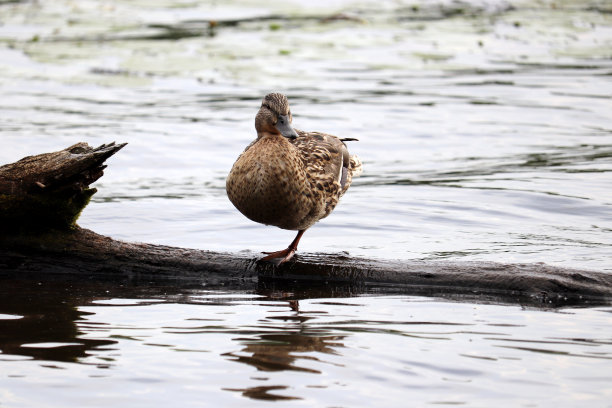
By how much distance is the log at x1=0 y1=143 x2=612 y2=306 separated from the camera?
516 cm

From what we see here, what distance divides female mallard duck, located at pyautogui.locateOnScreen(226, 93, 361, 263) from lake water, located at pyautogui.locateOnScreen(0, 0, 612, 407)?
1.75ft

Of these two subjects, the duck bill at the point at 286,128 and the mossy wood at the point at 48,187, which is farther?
the duck bill at the point at 286,128

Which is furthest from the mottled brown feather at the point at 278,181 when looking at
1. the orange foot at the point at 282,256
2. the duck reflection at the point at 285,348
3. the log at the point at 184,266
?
the duck reflection at the point at 285,348

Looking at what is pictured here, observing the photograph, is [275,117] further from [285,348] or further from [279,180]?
[285,348]

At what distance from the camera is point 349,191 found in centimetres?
934

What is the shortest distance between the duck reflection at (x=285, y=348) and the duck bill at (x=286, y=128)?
1.26m

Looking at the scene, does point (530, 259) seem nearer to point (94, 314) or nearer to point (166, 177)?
point (94, 314)

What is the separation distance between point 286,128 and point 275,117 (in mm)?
95

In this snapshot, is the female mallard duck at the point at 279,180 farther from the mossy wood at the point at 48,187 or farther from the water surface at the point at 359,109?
the water surface at the point at 359,109

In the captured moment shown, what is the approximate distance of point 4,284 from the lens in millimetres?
5547

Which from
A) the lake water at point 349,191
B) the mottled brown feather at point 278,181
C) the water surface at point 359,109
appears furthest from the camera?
the water surface at point 359,109

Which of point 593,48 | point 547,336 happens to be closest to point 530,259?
point 547,336

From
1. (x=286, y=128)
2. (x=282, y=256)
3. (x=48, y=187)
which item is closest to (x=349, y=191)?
(x=286, y=128)

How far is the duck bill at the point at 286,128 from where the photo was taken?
5887 millimetres
